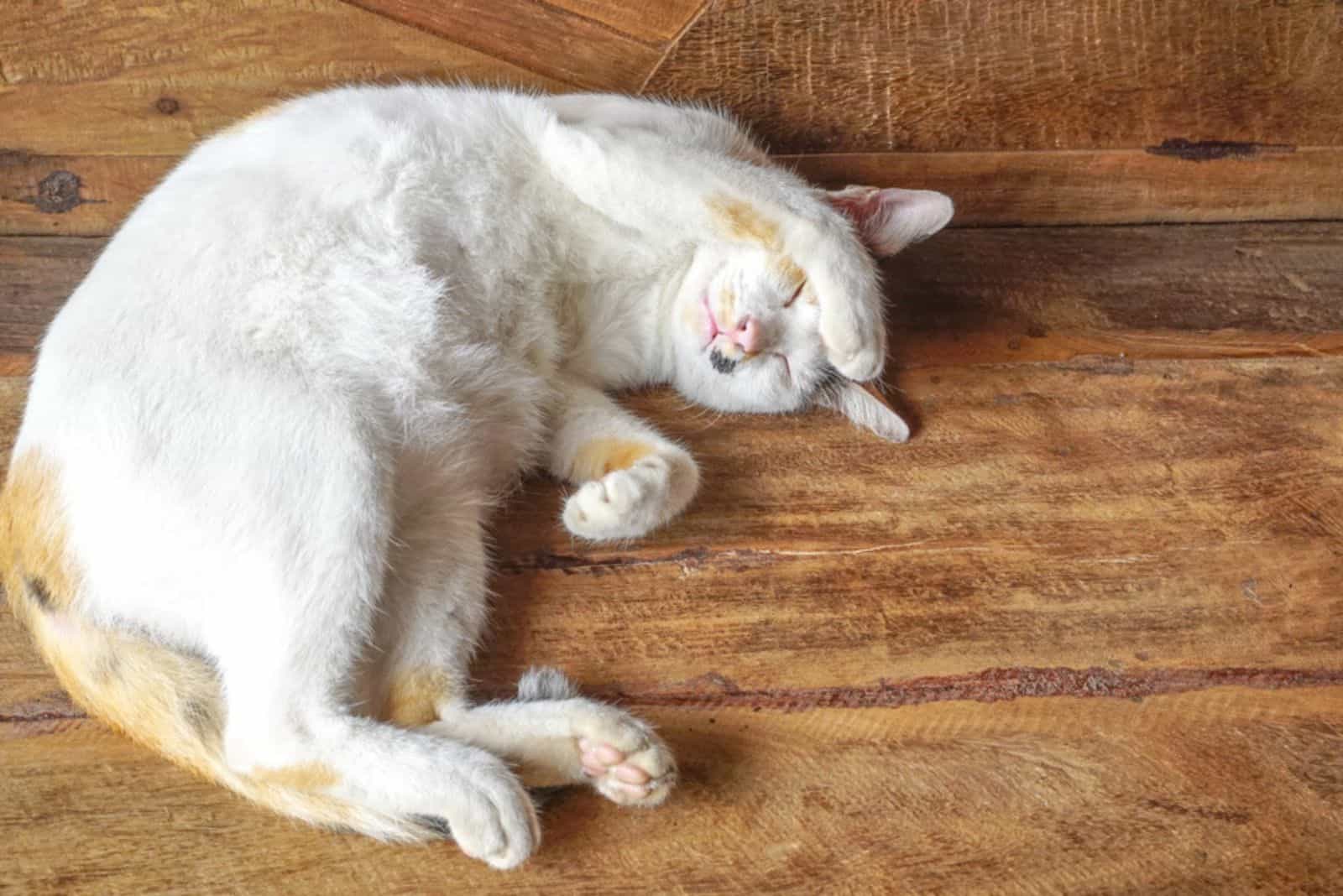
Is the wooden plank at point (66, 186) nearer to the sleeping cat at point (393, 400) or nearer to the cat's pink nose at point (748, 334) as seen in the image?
the sleeping cat at point (393, 400)

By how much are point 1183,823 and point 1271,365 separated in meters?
0.87

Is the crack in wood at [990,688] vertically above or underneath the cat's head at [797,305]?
underneath

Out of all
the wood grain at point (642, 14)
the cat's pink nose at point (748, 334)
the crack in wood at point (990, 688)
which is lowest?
the crack in wood at point (990, 688)

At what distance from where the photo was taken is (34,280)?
1780mm

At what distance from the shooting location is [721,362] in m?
1.65

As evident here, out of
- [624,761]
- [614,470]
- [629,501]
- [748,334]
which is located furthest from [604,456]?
[624,761]

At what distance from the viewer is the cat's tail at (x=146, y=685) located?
119cm

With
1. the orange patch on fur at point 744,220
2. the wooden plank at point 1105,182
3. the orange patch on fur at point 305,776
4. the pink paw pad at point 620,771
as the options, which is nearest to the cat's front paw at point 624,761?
the pink paw pad at point 620,771

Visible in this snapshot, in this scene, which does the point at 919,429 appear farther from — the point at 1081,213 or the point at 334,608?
the point at 334,608

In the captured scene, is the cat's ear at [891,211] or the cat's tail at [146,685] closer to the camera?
the cat's tail at [146,685]

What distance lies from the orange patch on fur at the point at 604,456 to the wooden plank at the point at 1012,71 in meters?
0.68

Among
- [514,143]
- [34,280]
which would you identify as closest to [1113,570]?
[514,143]

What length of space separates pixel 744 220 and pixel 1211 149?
1.00m

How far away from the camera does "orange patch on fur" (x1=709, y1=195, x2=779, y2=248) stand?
5.09 ft
